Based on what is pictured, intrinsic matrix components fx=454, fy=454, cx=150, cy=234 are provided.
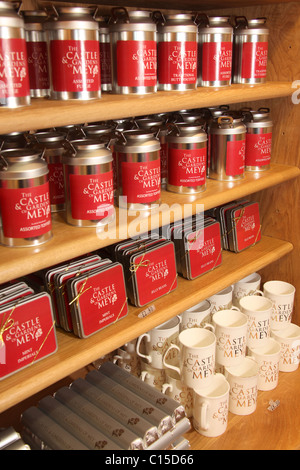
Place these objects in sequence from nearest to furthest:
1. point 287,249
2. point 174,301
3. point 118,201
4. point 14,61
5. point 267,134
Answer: point 14,61
point 118,201
point 174,301
point 267,134
point 287,249

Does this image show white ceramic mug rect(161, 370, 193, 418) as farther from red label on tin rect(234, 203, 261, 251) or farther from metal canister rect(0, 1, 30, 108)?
metal canister rect(0, 1, 30, 108)

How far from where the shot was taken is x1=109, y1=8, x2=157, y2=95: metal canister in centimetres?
106

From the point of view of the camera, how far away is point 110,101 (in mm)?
984

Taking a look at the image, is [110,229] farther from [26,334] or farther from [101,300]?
[26,334]

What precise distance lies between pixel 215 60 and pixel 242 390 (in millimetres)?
1000

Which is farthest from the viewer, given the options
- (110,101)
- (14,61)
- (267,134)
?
(267,134)

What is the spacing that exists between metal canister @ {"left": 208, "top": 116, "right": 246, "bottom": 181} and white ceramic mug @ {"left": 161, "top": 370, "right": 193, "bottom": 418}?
0.64 metres

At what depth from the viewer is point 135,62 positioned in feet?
3.51

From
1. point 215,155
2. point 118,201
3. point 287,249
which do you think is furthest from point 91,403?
point 287,249

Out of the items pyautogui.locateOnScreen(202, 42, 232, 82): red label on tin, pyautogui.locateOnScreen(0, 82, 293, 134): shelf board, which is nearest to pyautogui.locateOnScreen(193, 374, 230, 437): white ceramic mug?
pyautogui.locateOnScreen(0, 82, 293, 134): shelf board

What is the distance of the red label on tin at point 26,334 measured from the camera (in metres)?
0.98

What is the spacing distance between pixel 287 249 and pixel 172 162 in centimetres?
69

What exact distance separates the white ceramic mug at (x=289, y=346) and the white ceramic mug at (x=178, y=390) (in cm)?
42

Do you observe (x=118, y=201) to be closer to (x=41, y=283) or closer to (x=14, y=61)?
(x=41, y=283)
